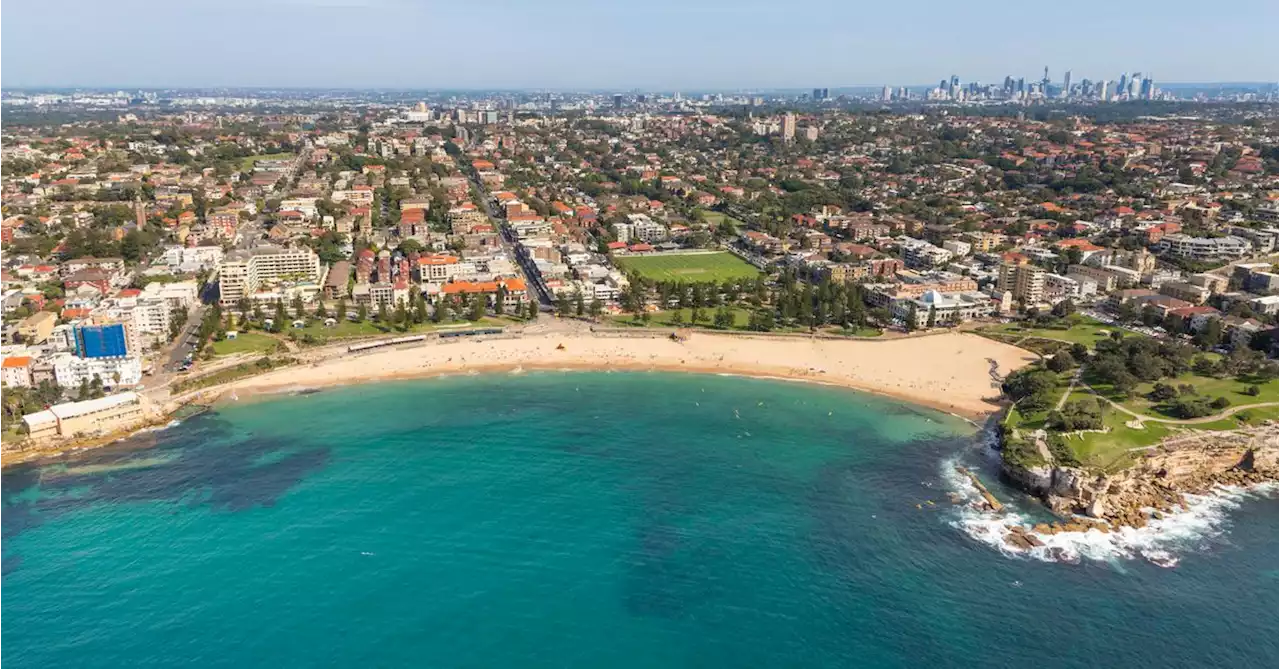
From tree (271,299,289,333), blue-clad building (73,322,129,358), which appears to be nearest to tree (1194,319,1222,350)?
tree (271,299,289,333)

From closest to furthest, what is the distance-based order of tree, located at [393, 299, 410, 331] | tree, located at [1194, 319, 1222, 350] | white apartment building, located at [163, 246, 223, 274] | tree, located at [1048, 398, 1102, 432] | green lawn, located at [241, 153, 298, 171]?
tree, located at [1048, 398, 1102, 432]
tree, located at [1194, 319, 1222, 350]
tree, located at [393, 299, 410, 331]
white apartment building, located at [163, 246, 223, 274]
green lawn, located at [241, 153, 298, 171]

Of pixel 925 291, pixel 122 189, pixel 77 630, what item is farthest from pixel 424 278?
pixel 122 189

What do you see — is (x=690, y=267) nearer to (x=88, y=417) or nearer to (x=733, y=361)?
(x=733, y=361)

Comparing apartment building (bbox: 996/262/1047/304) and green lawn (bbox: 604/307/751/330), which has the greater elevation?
apartment building (bbox: 996/262/1047/304)

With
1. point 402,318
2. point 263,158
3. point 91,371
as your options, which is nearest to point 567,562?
point 402,318

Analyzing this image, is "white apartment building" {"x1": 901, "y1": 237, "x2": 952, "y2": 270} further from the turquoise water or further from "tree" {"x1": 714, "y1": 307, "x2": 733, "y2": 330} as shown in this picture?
the turquoise water

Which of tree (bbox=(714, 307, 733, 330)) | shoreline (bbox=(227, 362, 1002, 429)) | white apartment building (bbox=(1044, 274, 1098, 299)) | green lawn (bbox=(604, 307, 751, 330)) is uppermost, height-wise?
white apartment building (bbox=(1044, 274, 1098, 299))

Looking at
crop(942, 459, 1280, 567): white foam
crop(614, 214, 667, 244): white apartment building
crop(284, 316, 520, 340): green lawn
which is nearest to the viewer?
crop(942, 459, 1280, 567): white foam
